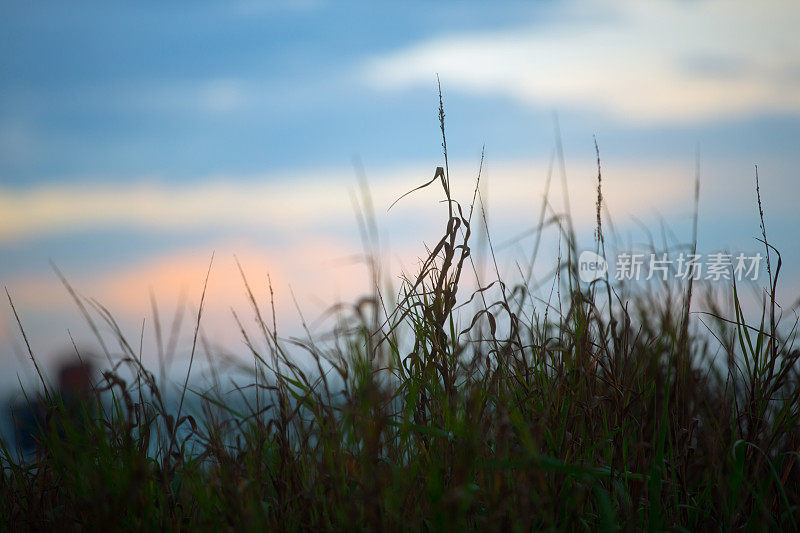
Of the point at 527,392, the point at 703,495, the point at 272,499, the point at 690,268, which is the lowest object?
→ the point at 703,495

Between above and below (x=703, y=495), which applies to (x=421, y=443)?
above

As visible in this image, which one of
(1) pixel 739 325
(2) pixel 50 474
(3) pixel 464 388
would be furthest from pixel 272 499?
(1) pixel 739 325

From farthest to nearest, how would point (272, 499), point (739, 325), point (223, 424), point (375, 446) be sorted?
point (739, 325), point (223, 424), point (272, 499), point (375, 446)

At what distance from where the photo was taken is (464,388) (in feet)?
6.12

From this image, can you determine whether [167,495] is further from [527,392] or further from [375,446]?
[527,392]

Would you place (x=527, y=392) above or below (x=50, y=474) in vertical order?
above

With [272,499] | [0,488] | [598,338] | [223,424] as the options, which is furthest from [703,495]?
[0,488]

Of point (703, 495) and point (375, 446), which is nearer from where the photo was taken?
point (375, 446)

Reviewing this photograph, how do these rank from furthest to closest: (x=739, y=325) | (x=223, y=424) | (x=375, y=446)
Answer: (x=739, y=325) → (x=223, y=424) → (x=375, y=446)

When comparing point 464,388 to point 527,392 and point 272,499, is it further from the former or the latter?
point 272,499

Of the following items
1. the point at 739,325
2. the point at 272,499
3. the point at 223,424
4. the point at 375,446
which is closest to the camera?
the point at 375,446

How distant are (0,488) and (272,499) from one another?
102 centimetres

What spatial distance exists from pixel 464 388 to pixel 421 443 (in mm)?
192

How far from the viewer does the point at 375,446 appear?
1.54 meters
